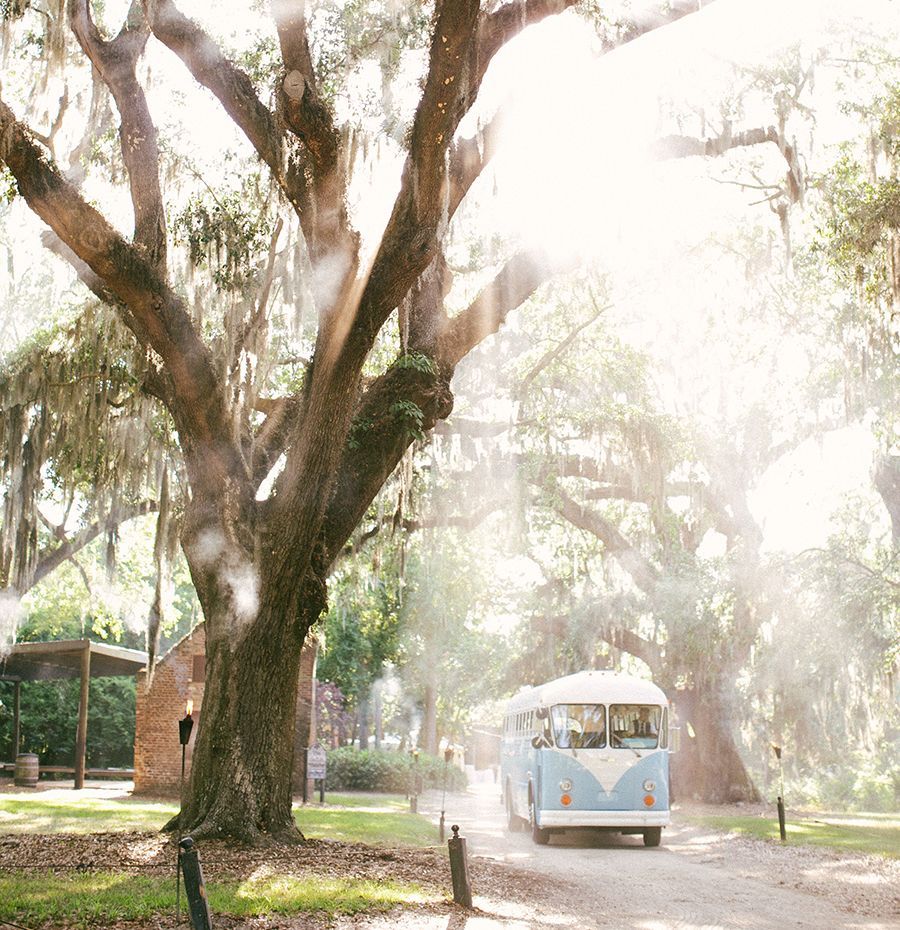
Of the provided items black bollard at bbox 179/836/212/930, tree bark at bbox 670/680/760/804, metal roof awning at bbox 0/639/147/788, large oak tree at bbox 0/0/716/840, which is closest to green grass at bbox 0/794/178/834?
large oak tree at bbox 0/0/716/840

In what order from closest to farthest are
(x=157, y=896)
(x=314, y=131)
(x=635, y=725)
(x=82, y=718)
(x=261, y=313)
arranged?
(x=157, y=896) < (x=314, y=131) < (x=261, y=313) < (x=635, y=725) < (x=82, y=718)

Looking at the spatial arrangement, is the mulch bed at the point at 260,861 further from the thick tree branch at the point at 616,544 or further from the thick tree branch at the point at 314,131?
the thick tree branch at the point at 616,544

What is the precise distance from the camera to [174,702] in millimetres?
27000

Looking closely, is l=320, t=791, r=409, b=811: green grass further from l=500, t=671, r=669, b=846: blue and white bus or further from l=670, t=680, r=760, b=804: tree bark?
l=500, t=671, r=669, b=846: blue and white bus

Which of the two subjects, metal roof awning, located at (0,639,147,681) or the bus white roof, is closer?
the bus white roof

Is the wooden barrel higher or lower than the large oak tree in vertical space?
lower

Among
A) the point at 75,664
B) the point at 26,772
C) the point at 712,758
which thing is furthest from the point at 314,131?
the point at 75,664

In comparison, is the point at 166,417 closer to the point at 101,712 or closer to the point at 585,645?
the point at 585,645

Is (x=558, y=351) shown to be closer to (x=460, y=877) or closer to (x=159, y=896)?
(x=460, y=877)

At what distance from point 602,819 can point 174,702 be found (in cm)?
1332

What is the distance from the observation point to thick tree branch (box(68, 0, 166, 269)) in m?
12.3

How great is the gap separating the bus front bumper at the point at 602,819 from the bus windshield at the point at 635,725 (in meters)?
1.05

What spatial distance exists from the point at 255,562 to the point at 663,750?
343 inches

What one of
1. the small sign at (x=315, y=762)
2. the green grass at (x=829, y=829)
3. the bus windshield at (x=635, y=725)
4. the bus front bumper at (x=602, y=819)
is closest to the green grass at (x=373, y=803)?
the small sign at (x=315, y=762)
